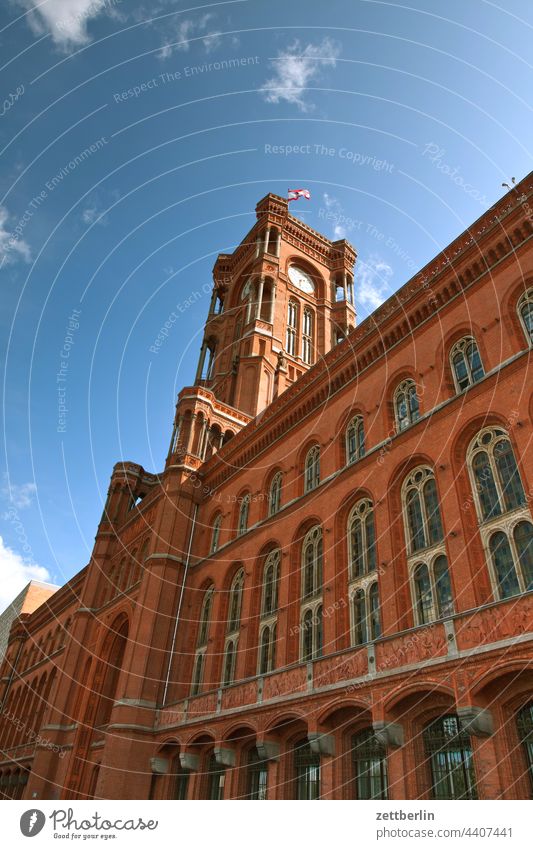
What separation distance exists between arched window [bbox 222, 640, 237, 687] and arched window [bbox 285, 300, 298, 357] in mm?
29341

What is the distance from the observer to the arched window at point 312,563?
21.3 m

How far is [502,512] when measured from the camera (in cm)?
1513

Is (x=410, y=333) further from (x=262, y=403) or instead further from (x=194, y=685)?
(x=262, y=403)

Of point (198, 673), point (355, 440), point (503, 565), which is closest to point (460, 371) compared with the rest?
point (355, 440)

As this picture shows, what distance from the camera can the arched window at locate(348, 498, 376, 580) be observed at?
1917 centimetres

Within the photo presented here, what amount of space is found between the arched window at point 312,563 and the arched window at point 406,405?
5.34 meters

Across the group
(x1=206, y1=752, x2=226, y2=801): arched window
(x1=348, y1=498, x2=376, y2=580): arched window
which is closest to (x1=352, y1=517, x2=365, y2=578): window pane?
(x1=348, y1=498, x2=376, y2=580): arched window

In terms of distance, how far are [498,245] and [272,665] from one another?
1700cm

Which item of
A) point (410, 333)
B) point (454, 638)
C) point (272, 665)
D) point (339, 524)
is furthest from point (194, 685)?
point (410, 333)

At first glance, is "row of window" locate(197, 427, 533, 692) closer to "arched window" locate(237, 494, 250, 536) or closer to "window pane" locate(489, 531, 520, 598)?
"window pane" locate(489, 531, 520, 598)

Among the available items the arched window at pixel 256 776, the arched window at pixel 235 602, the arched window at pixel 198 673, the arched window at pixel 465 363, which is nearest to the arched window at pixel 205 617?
the arched window at pixel 198 673

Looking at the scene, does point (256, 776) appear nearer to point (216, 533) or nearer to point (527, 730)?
point (527, 730)

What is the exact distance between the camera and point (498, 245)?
18531mm

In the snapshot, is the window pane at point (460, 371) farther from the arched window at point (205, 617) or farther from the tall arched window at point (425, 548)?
the arched window at point (205, 617)
